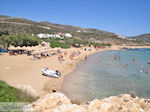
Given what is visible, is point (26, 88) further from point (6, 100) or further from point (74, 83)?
point (74, 83)

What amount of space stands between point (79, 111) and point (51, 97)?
1092 millimetres

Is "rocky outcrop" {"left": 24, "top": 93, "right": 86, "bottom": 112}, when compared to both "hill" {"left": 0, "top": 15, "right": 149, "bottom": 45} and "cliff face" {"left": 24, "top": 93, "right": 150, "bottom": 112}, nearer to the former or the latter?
"cliff face" {"left": 24, "top": 93, "right": 150, "bottom": 112}

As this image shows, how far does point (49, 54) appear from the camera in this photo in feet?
83.1

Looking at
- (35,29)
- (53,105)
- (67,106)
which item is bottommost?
(53,105)

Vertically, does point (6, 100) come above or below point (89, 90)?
above

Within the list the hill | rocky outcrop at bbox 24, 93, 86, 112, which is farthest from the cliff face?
the hill

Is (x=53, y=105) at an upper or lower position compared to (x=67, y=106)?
lower

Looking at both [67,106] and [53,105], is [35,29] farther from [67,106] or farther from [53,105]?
[67,106]

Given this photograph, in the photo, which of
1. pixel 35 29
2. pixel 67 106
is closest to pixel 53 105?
pixel 67 106

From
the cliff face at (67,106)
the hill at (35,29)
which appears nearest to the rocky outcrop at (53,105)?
the cliff face at (67,106)

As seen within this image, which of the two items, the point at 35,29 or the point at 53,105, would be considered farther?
the point at 35,29

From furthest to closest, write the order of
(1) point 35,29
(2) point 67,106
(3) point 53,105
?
1. (1) point 35,29
2. (3) point 53,105
3. (2) point 67,106

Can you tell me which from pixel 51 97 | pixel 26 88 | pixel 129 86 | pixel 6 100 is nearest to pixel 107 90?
pixel 129 86

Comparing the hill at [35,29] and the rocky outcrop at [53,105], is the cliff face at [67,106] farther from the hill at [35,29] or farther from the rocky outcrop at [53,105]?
the hill at [35,29]
